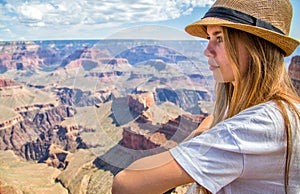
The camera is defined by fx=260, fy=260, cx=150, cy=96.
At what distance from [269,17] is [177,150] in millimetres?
417

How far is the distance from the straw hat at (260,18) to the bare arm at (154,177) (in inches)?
14.3

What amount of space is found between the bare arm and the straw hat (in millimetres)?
363

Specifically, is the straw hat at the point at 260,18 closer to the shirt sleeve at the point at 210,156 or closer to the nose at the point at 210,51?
the nose at the point at 210,51

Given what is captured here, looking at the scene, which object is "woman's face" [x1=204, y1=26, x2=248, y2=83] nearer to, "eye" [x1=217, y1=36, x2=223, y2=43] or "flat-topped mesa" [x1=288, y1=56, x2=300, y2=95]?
"eye" [x1=217, y1=36, x2=223, y2=43]

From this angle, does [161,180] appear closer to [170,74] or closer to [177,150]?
[177,150]

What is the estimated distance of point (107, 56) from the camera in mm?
875

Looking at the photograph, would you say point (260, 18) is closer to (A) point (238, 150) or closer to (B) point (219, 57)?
(B) point (219, 57)

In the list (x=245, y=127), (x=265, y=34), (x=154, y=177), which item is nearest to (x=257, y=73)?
(x=265, y=34)

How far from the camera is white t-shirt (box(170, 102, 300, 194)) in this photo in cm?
49

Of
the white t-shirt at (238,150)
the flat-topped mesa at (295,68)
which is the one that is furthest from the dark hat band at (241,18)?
the flat-topped mesa at (295,68)

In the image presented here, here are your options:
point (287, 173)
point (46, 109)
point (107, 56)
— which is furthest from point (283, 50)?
point (46, 109)

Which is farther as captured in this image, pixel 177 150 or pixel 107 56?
pixel 107 56

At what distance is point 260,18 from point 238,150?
35cm

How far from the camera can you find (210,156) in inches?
19.2
